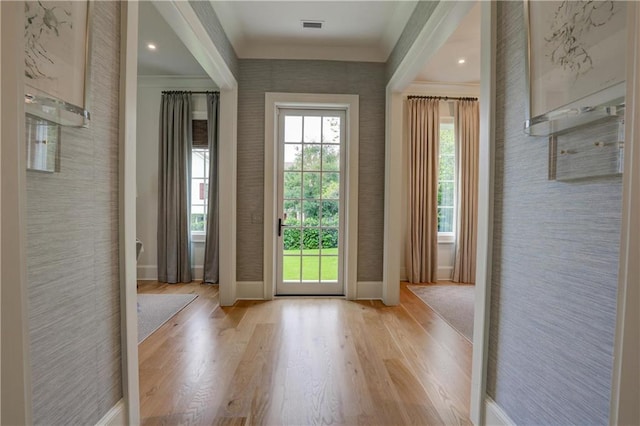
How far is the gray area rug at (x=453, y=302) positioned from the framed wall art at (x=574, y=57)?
1954 millimetres

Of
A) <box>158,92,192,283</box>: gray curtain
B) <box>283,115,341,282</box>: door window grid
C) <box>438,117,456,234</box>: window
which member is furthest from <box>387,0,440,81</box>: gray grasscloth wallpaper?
<box>158,92,192,283</box>: gray curtain

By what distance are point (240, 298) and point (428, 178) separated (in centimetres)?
292

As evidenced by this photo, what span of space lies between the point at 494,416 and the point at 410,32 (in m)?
2.64

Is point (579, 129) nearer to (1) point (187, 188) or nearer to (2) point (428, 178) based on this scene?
(2) point (428, 178)

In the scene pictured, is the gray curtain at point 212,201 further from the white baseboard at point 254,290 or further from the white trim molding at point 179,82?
the white baseboard at point 254,290

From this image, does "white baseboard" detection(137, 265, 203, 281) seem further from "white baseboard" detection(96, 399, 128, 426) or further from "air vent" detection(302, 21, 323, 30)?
"air vent" detection(302, 21, 323, 30)

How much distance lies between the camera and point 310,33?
281 cm

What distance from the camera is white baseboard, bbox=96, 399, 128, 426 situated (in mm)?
1142

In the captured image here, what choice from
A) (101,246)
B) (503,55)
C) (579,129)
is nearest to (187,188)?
(101,246)

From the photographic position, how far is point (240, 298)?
3160 millimetres

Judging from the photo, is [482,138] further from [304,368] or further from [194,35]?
[194,35]

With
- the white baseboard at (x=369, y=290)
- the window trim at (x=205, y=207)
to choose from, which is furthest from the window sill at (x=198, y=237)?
the white baseboard at (x=369, y=290)

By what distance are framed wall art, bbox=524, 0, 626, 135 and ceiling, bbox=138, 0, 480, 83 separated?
1.55 metres

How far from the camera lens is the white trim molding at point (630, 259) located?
26.9 inches
